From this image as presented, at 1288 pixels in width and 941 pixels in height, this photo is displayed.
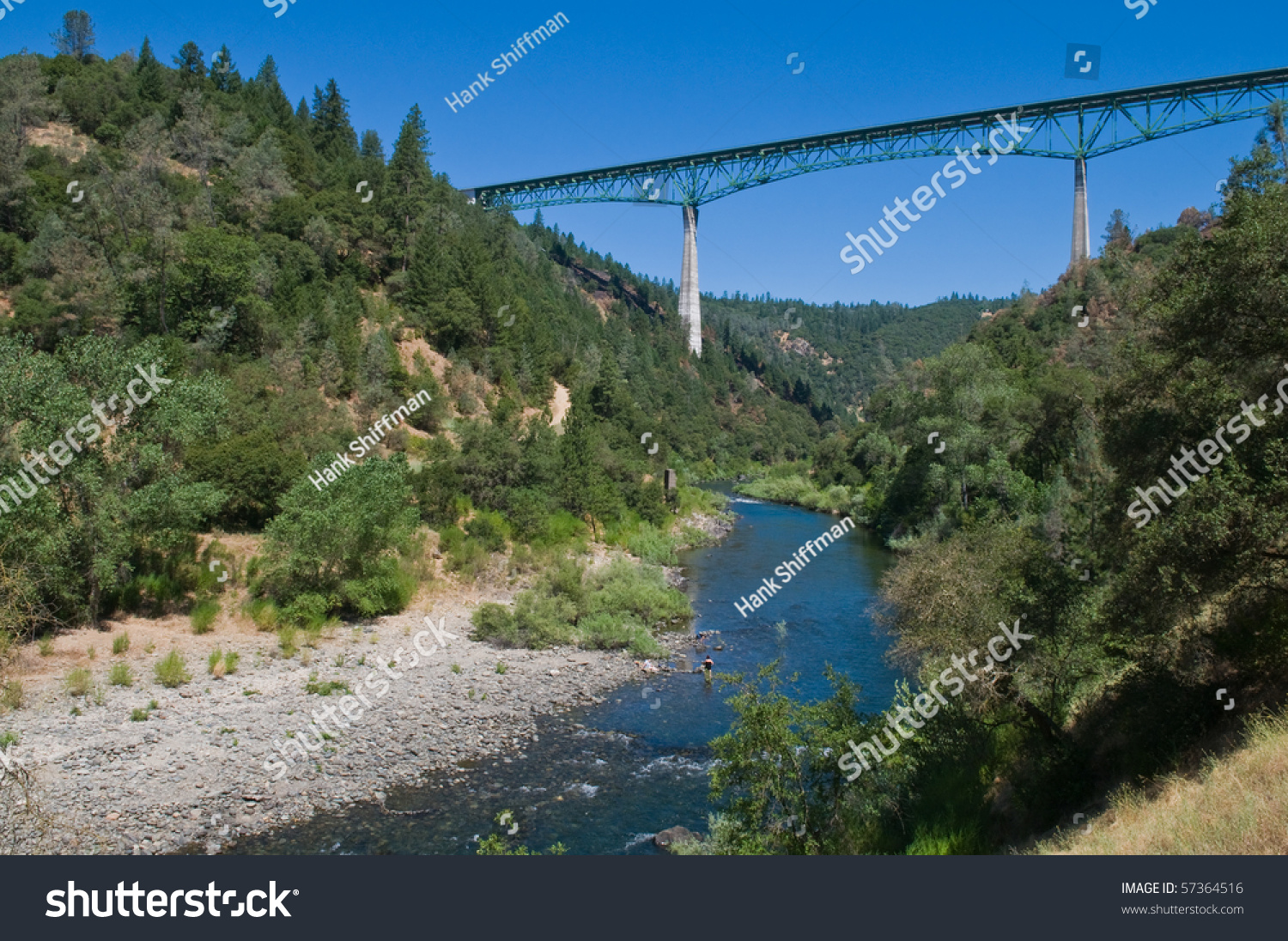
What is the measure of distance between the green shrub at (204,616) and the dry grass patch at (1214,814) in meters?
20.9

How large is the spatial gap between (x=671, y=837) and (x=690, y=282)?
77.6 m

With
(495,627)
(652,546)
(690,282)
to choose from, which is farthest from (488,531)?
(690,282)

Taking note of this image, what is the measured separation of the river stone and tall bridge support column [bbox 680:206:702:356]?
242ft

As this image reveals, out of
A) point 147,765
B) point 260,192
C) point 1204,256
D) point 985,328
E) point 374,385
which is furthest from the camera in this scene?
point 985,328

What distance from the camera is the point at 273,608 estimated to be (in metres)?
23.4

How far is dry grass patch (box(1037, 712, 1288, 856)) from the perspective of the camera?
25.5 ft

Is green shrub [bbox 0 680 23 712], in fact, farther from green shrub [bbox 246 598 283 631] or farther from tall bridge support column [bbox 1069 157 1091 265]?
tall bridge support column [bbox 1069 157 1091 265]

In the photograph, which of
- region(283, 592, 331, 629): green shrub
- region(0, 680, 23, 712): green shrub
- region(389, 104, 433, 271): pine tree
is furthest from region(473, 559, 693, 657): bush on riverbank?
region(389, 104, 433, 271): pine tree

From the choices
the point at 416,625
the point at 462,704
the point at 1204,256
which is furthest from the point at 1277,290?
the point at 416,625

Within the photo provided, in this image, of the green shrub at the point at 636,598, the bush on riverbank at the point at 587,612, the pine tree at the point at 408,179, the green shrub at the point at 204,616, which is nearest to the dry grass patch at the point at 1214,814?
the bush on riverbank at the point at 587,612

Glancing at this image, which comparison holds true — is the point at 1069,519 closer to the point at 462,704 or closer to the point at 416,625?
the point at 462,704

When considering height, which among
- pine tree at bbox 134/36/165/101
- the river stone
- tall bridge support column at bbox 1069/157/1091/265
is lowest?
the river stone

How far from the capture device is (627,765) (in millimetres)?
17328

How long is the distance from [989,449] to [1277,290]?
1095 inches
